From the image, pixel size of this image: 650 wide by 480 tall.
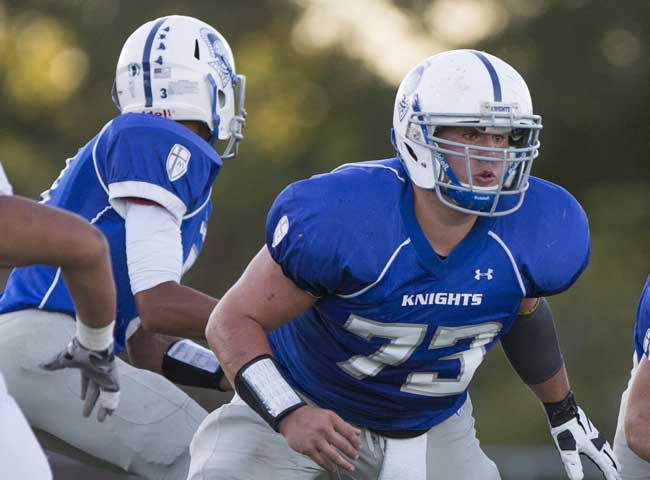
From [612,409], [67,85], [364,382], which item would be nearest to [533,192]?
[364,382]

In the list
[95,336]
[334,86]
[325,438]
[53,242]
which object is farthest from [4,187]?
[334,86]

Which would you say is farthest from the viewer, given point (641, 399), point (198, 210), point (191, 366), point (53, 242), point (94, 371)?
point (191, 366)

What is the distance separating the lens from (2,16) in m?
14.4

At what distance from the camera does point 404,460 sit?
392 cm

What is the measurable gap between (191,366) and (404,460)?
0.93 metres

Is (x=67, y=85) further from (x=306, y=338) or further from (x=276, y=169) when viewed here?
(x=306, y=338)

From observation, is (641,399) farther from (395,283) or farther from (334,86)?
(334,86)

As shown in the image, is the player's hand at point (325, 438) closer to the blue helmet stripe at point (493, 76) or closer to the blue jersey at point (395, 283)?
the blue jersey at point (395, 283)

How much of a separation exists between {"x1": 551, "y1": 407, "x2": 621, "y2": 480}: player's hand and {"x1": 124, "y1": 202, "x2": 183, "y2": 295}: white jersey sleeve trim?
1248mm

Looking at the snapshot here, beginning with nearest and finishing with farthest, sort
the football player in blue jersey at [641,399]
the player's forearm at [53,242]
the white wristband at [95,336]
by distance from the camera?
1. the player's forearm at [53,242]
2. the white wristband at [95,336]
3. the football player in blue jersey at [641,399]

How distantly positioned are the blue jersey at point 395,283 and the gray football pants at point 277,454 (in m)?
0.08

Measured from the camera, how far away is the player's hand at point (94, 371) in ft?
10.9

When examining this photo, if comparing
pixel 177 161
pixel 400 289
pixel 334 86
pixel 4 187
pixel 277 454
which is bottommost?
pixel 334 86

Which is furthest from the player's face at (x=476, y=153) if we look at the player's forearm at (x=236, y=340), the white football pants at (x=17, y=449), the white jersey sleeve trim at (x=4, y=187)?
the white football pants at (x=17, y=449)
